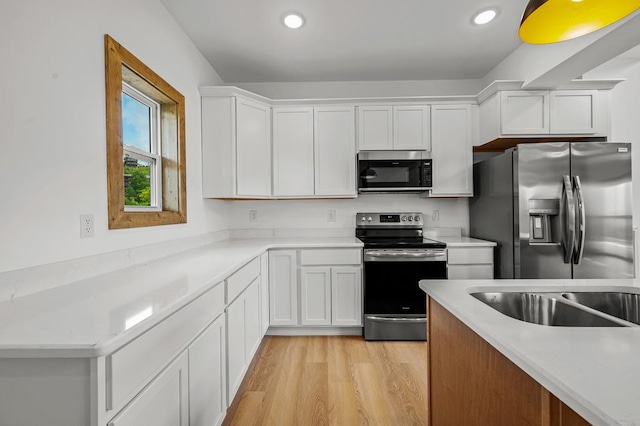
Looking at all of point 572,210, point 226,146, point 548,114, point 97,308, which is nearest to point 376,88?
point 548,114

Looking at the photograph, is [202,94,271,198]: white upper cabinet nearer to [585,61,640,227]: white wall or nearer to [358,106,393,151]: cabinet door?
[358,106,393,151]: cabinet door

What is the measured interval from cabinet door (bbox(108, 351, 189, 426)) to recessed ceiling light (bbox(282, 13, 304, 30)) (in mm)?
2316

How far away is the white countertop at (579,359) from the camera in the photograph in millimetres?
521

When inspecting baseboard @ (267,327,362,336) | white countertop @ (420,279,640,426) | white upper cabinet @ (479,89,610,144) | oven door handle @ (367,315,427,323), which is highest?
white upper cabinet @ (479,89,610,144)

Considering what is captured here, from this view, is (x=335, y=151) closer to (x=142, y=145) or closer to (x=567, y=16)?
(x=142, y=145)

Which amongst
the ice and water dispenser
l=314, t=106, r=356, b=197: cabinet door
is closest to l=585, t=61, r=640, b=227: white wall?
the ice and water dispenser

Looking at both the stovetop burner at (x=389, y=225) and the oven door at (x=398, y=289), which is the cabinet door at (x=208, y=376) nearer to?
the oven door at (x=398, y=289)

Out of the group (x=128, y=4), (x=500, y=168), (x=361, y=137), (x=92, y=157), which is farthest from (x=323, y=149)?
(x=92, y=157)

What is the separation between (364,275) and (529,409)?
2.25 meters

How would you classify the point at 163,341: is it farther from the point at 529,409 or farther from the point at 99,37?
the point at 99,37

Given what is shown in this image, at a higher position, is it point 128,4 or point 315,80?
point 315,80

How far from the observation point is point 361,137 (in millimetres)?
3293

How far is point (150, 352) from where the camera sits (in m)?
0.97

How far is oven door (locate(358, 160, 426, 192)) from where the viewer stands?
3225mm
